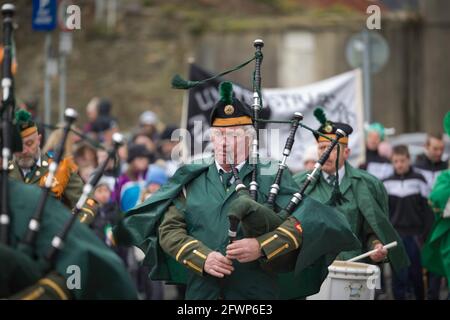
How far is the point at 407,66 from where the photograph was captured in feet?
95.3

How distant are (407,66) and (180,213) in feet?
71.3

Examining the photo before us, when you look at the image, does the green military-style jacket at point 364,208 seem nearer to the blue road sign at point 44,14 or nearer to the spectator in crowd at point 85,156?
the spectator in crowd at point 85,156

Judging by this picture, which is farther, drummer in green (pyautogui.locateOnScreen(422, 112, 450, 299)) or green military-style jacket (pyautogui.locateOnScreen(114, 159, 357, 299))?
drummer in green (pyautogui.locateOnScreen(422, 112, 450, 299))

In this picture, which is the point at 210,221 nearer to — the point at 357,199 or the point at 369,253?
the point at 369,253

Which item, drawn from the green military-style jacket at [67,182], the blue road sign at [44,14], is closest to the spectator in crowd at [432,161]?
the blue road sign at [44,14]

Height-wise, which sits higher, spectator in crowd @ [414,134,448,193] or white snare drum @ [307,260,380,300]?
spectator in crowd @ [414,134,448,193]

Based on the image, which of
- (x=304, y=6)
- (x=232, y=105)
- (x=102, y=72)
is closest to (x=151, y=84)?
(x=102, y=72)

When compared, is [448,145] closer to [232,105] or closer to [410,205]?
[410,205]

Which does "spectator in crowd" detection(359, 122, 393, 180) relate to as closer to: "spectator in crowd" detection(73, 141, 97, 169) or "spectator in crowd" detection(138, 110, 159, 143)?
"spectator in crowd" detection(73, 141, 97, 169)

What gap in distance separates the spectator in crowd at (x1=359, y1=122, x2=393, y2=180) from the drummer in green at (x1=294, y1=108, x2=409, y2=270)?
433cm

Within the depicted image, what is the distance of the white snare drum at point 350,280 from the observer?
9.59 metres

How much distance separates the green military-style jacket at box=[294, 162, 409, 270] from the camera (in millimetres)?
10039

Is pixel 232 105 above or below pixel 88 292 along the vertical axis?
above

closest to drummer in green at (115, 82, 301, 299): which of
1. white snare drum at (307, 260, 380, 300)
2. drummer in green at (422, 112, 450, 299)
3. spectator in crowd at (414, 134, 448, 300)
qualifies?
white snare drum at (307, 260, 380, 300)
